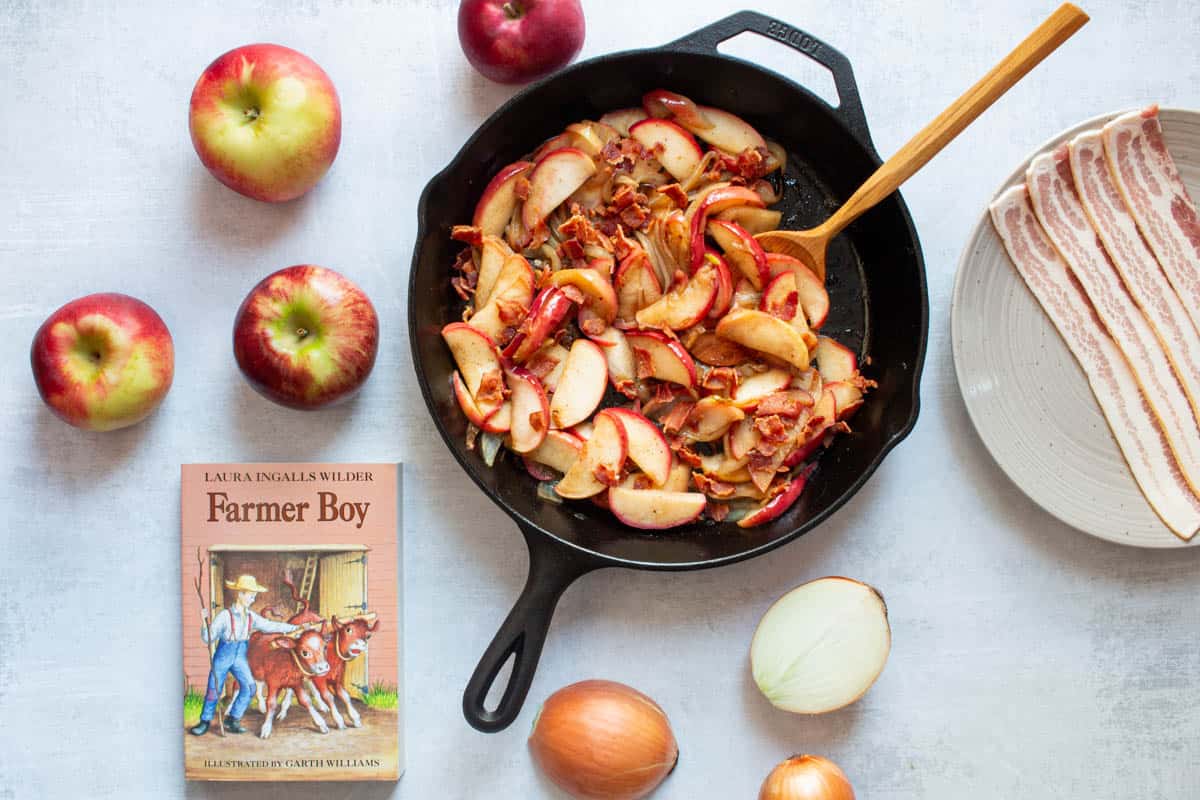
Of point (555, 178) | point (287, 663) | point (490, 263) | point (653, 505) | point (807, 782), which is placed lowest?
point (807, 782)

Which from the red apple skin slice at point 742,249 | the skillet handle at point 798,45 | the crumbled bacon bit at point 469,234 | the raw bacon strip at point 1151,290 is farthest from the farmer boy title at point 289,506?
the raw bacon strip at point 1151,290

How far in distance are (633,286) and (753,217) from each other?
0.60 ft

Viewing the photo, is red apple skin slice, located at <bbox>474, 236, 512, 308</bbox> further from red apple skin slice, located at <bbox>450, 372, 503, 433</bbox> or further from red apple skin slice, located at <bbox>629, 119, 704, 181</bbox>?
red apple skin slice, located at <bbox>629, 119, 704, 181</bbox>

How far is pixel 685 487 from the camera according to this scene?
50.0 inches

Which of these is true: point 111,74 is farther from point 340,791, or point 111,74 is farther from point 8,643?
point 340,791

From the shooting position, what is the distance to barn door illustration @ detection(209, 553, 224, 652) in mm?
1320

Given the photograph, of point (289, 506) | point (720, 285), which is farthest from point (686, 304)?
point (289, 506)

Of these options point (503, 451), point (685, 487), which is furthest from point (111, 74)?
point (685, 487)

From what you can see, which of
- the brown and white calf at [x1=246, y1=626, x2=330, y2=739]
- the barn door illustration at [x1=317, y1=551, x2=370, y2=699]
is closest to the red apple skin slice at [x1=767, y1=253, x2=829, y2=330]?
the barn door illustration at [x1=317, y1=551, x2=370, y2=699]

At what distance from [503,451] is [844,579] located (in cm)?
48

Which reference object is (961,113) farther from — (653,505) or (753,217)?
(653,505)

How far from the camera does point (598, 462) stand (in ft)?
4.02

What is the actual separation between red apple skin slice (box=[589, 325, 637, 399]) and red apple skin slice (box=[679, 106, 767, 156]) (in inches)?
11.3

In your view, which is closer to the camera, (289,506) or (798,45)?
(798,45)
